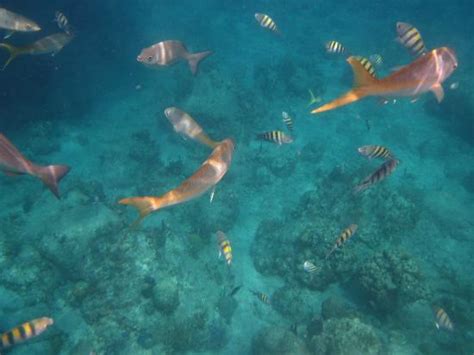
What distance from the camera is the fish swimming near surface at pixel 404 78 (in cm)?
331

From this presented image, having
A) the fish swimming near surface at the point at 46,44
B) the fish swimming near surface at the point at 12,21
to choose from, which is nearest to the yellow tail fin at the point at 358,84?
the fish swimming near surface at the point at 12,21

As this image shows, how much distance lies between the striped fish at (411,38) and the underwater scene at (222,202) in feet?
0.09

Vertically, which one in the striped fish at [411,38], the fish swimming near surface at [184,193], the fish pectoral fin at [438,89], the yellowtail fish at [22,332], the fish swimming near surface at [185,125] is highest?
the fish pectoral fin at [438,89]

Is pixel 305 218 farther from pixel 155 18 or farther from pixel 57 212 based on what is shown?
pixel 155 18

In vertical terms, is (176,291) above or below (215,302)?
above

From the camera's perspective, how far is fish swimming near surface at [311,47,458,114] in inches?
130

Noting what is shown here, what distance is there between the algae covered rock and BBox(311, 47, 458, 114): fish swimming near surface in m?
6.68

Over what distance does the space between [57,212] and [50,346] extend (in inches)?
142

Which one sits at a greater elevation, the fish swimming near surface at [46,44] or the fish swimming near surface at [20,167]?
the fish swimming near surface at [20,167]

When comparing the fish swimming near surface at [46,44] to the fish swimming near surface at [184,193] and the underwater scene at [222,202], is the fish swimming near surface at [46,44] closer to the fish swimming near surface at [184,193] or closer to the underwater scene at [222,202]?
the underwater scene at [222,202]

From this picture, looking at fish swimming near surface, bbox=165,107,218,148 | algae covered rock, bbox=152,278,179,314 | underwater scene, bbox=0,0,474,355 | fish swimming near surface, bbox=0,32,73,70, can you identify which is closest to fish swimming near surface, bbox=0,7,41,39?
underwater scene, bbox=0,0,474,355

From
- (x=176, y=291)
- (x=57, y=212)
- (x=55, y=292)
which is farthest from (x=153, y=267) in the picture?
(x=57, y=212)

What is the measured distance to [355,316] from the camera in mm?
8133

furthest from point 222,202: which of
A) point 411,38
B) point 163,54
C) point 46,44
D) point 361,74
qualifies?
point 361,74
